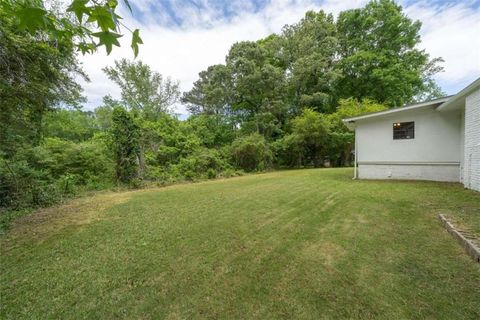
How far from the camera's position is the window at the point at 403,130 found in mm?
7862

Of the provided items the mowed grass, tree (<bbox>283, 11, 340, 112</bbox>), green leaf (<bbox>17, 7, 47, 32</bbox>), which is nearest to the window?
the mowed grass

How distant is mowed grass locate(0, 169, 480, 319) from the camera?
1.79 meters

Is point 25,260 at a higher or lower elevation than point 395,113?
lower

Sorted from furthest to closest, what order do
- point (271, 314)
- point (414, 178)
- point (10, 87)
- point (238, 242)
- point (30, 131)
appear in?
point (414, 178) → point (30, 131) → point (10, 87) → point (238, 242) → point (271, 314)

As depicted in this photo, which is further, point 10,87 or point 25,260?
point 10,87

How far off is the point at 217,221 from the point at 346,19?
24.7 metres

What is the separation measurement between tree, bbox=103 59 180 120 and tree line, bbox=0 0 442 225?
0.08 metres

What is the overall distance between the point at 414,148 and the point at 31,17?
995 cm

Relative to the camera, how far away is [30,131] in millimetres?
5270

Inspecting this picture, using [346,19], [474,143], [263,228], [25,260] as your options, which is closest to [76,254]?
[25,260]

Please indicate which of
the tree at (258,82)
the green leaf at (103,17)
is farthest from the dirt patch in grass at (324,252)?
the tree at (258,82)

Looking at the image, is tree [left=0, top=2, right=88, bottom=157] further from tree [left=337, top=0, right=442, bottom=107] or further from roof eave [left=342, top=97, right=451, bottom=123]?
tree [left=337, top=0, right=442, bottom=107]

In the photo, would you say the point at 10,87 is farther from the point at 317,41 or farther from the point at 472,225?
the point at 317,41

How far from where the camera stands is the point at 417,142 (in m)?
7.73
